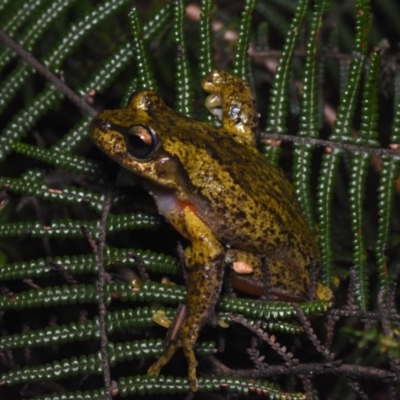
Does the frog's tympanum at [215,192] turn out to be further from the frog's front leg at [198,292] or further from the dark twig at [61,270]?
the dark twig at [61,270]

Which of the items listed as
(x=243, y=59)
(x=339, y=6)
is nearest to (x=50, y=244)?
(x=243, y=59)

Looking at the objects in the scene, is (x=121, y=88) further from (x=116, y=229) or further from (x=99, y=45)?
(x=116, y=229)

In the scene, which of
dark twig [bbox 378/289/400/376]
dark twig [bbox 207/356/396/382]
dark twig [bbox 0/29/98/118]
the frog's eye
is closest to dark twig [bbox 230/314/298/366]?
dark twig [bbox 207/356/396/382]

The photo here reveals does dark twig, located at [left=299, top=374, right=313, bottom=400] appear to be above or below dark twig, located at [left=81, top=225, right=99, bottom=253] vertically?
below

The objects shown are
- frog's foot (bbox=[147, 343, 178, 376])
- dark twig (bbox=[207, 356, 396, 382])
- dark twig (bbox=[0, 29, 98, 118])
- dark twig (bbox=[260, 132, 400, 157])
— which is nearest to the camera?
dark twig (bbox=[207, 356, 396, 382])

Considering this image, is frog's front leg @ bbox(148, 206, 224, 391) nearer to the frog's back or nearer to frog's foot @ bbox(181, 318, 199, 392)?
frog's foot @ bbox(181, 318, 199, 392)

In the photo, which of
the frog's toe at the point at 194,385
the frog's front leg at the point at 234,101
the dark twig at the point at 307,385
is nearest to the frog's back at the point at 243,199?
the frog's front leg at the point at 234,101

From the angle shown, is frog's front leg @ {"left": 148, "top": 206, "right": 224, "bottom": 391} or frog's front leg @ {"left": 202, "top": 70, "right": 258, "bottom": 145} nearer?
frog's front leg @ {"left": 148, "top": 206, "right": 224, "bottom": 391}

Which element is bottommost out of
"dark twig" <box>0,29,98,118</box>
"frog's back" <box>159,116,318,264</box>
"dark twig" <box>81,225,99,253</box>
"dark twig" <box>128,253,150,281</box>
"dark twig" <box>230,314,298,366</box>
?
"dark twig" <box>230,314,298,366</box>
